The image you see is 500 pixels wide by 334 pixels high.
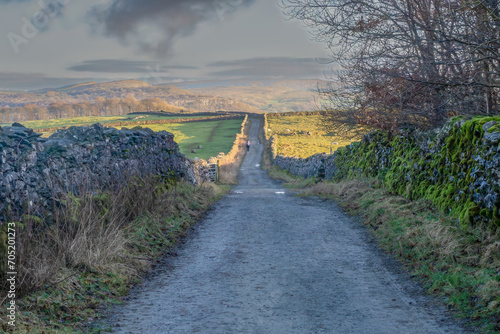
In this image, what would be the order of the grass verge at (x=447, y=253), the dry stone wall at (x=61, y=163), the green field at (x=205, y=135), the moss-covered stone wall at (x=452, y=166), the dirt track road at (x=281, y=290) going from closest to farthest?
the dirt track road at (x=281, y=290)
the grass verge at (x=447, y=253)
the dry stone wall at (x=61, y=163)
the moss-covered stone wall at (x=452, y=166)
the green field at (x=205, y=135)

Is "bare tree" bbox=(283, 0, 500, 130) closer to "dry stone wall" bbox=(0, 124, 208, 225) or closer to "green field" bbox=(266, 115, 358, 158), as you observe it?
"dry stone wall" bbox=(0, 124, 208, 225)

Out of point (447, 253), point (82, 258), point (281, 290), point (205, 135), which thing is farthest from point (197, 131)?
point (281, 290)

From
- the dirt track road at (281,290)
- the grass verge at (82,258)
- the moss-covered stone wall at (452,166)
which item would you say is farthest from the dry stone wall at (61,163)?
the moss-covered stone wall at (452,166)

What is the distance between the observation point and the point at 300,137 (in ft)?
238

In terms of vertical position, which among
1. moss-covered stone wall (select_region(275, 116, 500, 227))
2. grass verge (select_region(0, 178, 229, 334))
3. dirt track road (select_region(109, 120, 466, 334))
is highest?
moss-covered stone wall (select_region(275, 116, 500, 227))

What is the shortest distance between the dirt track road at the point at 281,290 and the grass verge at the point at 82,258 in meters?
0.37

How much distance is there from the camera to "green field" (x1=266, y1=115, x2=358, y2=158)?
5372 centimetres

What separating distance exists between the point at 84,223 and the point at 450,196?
6548 millimetres

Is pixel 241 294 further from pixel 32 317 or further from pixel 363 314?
pixel 32 317

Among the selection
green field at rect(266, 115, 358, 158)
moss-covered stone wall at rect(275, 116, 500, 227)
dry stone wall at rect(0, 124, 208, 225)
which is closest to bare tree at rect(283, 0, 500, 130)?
moss-covered stone wall at rect(275, 116, 500, 227)

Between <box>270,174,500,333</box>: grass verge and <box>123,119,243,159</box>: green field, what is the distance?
40.6m

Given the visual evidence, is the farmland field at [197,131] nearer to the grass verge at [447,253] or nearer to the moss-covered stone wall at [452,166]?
the moss-covered stone wall at [452,166]

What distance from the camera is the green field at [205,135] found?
5550cm

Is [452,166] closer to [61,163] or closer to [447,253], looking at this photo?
[447,253]
